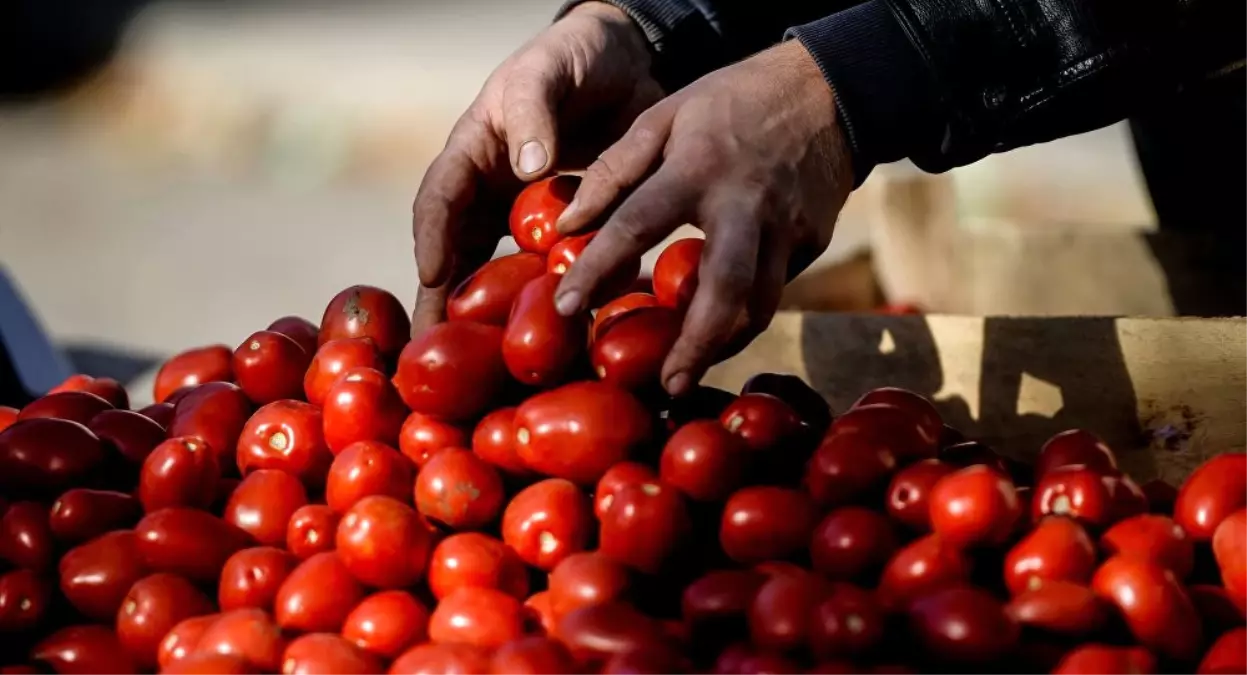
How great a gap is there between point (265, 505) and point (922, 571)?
2.31 feet

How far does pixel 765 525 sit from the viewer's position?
1185 millimetres

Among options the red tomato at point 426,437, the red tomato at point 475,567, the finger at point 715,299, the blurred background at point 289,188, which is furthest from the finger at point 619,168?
the blurred background at point 289,188

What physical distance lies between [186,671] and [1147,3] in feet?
4.36

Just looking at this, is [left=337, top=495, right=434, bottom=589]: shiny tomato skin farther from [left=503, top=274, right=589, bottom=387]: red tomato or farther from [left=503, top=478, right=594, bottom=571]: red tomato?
[left=503, top=274, right=589, bottom=387]: red tomato

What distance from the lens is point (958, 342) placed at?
1.95 meters

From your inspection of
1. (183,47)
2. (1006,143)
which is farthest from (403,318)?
(183,47)

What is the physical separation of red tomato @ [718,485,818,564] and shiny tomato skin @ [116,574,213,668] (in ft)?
1.77

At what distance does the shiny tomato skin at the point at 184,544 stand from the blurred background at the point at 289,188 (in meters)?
1.95

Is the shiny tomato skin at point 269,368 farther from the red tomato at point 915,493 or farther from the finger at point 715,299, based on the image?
the red tomato at point 915,493

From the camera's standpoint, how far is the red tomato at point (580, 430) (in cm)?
Answer: 127

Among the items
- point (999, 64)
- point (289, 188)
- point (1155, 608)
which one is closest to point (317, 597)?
point (1155, 608)

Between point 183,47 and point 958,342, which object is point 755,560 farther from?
point 183,47

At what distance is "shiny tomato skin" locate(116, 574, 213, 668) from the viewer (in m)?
1.21

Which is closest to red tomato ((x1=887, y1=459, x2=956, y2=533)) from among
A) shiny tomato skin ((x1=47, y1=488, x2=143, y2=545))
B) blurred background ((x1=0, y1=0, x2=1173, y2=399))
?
shiny tomato skin ((x1=47, y1=488, x2=143, y2=545))
